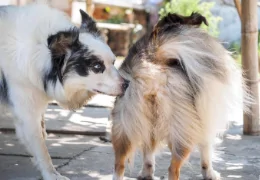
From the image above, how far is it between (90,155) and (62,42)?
1.57 m

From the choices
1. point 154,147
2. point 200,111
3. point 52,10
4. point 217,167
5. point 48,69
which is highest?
point 52,10

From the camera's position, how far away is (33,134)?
4.16 meters

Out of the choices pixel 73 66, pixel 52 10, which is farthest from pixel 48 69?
pixel 52 10

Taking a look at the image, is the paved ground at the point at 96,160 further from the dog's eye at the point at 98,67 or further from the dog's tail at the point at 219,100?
the dog's eye at the point at 98,67

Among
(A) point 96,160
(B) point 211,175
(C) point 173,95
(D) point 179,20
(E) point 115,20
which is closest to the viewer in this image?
(C) point 173,95

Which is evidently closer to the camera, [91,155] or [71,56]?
[71,56]

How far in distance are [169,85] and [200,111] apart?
27 centimetres

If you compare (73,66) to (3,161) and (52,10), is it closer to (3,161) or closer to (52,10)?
(52,10)

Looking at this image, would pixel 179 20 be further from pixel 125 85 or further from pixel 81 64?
pixel 81 64

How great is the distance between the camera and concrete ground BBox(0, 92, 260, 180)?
445 cm

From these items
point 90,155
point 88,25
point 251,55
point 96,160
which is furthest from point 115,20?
A: point 88,25

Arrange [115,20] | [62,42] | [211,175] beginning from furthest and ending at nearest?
1. [115,20]
2. [211,175]
3. [62,42]

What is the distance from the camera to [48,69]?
Result: 392cm

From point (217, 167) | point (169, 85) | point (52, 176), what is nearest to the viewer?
point (169, 85)
